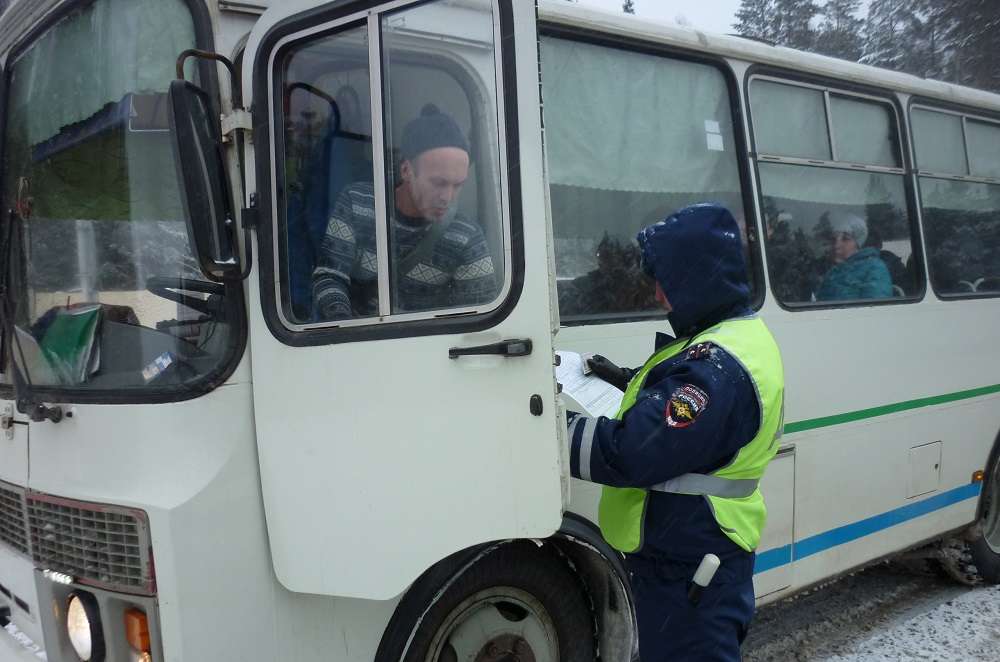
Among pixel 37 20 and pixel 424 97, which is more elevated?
pixel 37 20

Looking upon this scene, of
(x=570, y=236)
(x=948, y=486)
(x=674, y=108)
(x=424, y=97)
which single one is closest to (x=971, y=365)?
(x=948, y=486)

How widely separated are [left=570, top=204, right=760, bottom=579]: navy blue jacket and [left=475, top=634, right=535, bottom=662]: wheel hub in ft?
2.29

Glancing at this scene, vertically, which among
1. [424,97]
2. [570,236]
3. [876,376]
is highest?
[424,97]

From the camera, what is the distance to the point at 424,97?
7.32 ft

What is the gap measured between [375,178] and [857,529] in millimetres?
2982

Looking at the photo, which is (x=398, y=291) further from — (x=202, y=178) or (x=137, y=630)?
(x=137, y=630)

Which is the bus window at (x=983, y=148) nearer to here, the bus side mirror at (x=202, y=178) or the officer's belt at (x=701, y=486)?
the officer's belt at (x=701, y=486)

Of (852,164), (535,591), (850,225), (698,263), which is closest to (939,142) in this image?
(852,164)

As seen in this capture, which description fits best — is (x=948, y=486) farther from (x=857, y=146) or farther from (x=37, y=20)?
(x=37, y=20)

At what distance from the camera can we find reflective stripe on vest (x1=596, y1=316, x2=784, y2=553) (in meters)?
2.13

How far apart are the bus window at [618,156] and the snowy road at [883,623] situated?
2056 millimetres

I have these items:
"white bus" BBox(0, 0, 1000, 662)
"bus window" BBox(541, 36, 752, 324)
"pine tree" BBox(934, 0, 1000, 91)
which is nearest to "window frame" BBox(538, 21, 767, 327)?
"bus window" BBox(541, 36, 752, 324)

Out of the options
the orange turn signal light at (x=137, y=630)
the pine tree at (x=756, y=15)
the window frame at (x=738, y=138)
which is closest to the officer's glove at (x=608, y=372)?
the window frame at (x=738, y=138)

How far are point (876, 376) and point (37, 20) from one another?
146 inches
